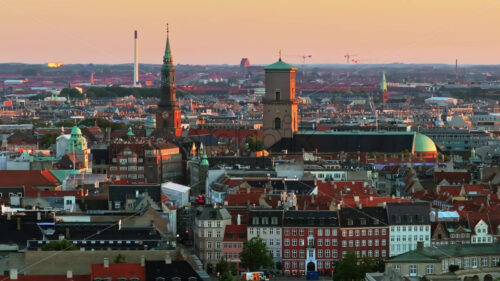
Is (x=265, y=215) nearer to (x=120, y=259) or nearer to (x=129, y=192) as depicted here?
(x=129, y=192)

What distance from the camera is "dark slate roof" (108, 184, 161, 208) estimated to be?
3322 inches

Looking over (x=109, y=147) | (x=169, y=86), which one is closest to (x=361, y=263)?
(x=109, y=147)

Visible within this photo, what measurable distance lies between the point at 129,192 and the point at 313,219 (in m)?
12.3

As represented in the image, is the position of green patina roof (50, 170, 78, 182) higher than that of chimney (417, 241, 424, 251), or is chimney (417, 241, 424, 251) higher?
chimney (417, 241, 424, 251)

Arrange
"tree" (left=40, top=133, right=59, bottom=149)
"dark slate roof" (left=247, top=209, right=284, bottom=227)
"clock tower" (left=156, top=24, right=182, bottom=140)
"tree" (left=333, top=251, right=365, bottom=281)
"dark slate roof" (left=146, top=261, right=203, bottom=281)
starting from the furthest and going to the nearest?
"tree" (left=40, top=133, right=59, bottom=149), "clock tower" (left=156, top=24, right=182, bottom=140), "dark slate roof" (left=247, top=209, right=284, bottom=227), "tree" (left=333, top=251, right=365, bottom=281), "dark slate roof" (left=146, top=261, right=203, bottom=281)

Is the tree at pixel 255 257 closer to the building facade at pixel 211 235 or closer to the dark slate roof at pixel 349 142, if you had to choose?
the building facade at pixel 211 235

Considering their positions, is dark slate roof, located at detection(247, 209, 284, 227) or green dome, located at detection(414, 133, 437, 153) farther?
green dome, located at detection(414, 133, 437, 153)

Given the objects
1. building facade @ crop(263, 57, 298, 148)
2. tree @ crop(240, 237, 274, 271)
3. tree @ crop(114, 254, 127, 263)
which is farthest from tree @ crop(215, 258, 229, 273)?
building facade @ crop(263, 57, 298, 148)

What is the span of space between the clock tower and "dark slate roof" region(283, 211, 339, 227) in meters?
66.5

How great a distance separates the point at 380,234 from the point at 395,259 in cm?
939

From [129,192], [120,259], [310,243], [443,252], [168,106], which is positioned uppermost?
[120,259]

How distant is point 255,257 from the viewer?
239 feet
